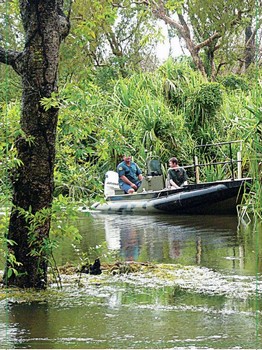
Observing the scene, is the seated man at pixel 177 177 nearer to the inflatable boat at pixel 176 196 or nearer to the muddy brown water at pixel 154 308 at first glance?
the inflatable boat at pixel 176 196

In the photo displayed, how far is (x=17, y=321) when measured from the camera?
5102 millimetres

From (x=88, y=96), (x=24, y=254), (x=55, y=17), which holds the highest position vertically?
(x=55, y=17)

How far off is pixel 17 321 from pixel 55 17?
2.23 meters

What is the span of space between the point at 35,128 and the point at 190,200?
8.51 meters

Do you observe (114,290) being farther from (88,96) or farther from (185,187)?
(185,187)

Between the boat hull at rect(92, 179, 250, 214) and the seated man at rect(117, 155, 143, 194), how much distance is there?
0.75 ft

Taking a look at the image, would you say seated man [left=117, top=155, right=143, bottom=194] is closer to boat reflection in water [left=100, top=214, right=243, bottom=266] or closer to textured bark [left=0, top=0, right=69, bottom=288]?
boat reflection in water [left=100, top=214, right=243, bottom=266]

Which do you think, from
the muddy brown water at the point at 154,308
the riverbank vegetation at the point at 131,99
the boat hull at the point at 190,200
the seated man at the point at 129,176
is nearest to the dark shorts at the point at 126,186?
the seated man at the point at 129,176

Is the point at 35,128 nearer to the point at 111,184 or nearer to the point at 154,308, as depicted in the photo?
the point at 154,308

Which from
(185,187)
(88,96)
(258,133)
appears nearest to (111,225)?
(185,187)

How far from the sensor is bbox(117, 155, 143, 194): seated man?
14.7 metres

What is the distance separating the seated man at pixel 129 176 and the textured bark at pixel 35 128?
869 centimetres

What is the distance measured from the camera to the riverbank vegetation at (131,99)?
5727 millimetres

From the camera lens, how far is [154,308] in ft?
17.8
